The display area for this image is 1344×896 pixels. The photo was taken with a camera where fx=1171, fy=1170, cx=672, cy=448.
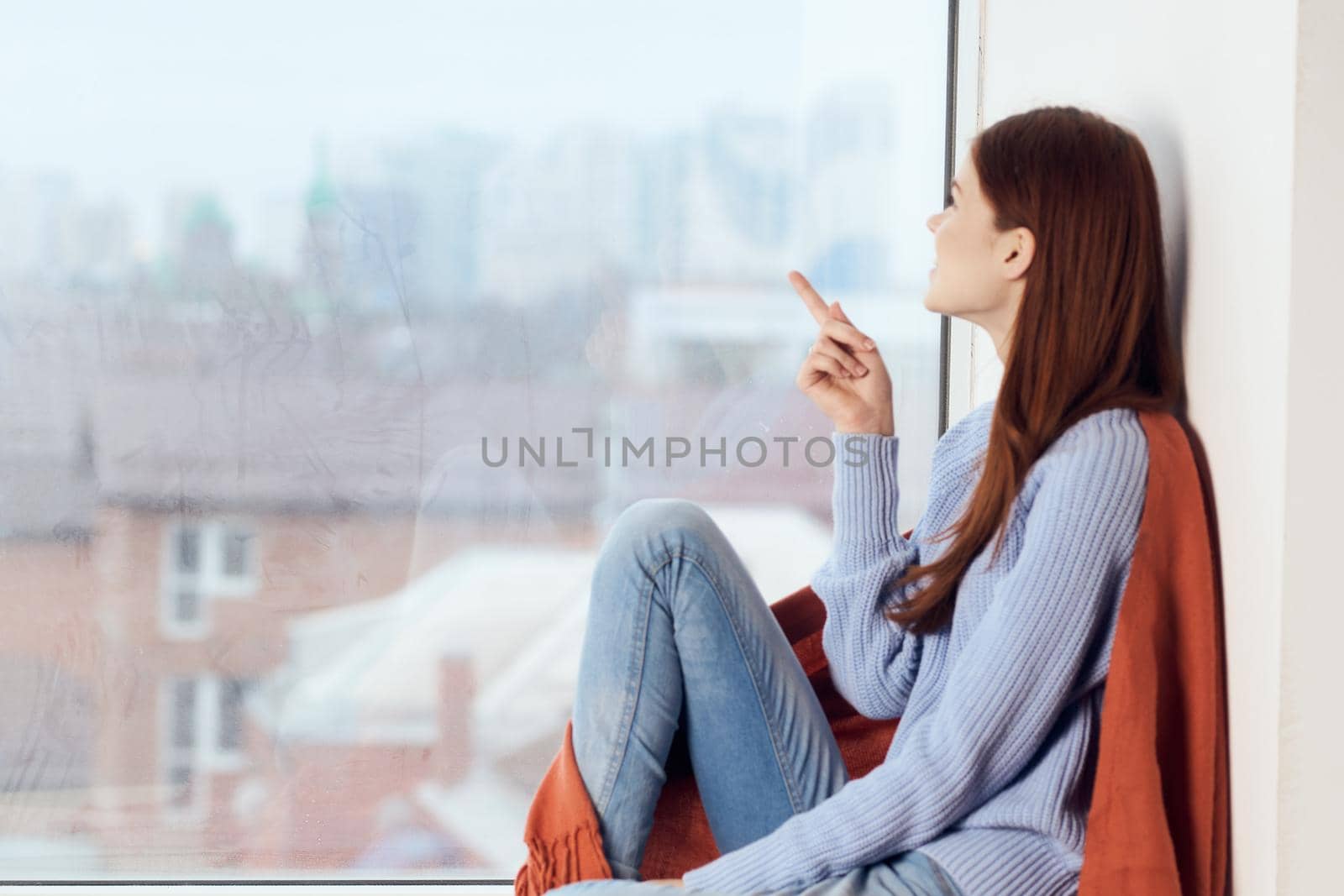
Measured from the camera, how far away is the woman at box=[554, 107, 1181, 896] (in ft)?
3.17

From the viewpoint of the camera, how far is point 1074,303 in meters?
1.09

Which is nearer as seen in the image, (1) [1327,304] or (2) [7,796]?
(1) [1327,304]

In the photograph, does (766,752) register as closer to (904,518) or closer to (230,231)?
(904,518)

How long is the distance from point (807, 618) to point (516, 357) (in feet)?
2.09

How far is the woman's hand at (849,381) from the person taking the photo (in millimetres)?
1337

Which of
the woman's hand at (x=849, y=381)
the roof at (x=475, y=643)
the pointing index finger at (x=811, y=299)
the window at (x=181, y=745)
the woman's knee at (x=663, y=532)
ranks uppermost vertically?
the pointing index finger at (x=811, y=299)

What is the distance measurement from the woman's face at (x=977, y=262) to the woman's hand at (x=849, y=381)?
141mm

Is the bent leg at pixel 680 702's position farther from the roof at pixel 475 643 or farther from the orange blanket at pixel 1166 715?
the roof at pixel 475 643

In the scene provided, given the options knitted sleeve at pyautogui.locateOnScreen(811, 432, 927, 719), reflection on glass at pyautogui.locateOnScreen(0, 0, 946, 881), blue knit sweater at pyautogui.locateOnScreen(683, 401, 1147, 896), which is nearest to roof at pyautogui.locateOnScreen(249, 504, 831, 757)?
reflection on glass at pyautogui.locateOnScreen(0, 0, 946, 881)

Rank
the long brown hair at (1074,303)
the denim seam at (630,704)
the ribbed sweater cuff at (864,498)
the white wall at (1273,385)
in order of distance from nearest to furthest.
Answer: the white wall at (1273,385) < the long brown hair at (1074,303) < the denim seam at (630,704) < the ribbed sweater cuff at (864,498)

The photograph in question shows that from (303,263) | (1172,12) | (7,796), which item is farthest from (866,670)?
(7,796)

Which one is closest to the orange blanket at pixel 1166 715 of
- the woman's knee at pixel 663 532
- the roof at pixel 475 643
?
the woman's knee at pixel 663 532

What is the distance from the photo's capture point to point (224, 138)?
1.72m

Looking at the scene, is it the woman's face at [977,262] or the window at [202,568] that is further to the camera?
the window at [202,568]
